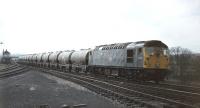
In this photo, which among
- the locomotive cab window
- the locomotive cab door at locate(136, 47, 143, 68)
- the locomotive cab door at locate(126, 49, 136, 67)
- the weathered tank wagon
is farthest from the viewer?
the weathered tank wagon

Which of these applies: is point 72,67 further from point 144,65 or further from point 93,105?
point 93,105

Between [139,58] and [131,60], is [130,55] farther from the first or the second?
[139,58]

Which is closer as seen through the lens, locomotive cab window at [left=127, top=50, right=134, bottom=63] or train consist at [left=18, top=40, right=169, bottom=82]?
train consist at [left=18, top=40, right=169, bottom=82]

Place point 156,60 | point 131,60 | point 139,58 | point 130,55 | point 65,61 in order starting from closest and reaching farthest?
point 156,60, point 139,58, point 131,60, point 130,55, point 65,61

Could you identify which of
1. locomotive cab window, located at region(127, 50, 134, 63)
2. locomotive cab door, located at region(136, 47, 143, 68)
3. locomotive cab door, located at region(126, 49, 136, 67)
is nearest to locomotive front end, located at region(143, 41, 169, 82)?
locomotive cab door, located at region(136, 47, 143, 68)

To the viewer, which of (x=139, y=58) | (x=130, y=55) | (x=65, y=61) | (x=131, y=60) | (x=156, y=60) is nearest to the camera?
(x=156, y=60)

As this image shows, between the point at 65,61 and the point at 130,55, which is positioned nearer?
the point at 130,55

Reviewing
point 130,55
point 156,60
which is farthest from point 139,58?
point 130,55

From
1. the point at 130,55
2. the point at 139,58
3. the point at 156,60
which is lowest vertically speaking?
the point at 156,60

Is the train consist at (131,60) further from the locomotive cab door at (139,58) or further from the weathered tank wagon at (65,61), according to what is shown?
the weathered tank wagon at (65,61)

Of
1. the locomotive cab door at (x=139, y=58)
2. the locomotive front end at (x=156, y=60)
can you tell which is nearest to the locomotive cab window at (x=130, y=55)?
the locomotive cab door at (x=139, y=58)

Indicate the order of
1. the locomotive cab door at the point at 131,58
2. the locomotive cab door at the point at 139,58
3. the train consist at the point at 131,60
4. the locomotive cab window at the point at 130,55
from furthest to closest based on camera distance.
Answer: the locomotive cab window at the point at 130,55 → the locomotive cab door at the point at 131,58 → the locomotive cab door at the point at 139,58 → the train consist at the point at 131,60

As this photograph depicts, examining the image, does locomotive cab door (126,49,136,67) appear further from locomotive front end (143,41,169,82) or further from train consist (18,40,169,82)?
locomotive front end (143,41,169,82)

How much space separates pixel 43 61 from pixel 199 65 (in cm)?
4119
